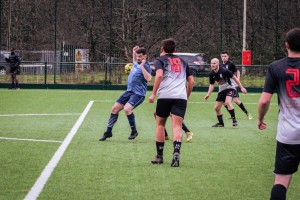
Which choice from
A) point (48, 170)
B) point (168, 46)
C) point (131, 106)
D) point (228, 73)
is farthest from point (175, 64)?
point (228, 73)

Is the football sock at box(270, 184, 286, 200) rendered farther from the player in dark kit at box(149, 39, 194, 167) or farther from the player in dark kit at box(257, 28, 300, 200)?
the player in dark kit at box(149, 39, 194, 167)

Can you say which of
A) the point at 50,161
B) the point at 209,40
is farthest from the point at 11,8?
the point at 50,161

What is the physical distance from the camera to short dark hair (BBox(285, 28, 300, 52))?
6.48 meters

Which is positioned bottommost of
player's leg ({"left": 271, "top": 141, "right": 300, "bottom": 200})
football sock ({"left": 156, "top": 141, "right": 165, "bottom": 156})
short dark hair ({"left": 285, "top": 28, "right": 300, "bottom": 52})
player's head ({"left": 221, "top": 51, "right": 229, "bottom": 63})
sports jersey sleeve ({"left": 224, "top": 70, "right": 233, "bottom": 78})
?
football sock ({"left": 156, "top": 141, "right": 165, "bottom": 156})

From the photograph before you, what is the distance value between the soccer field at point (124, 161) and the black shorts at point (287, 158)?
1665 mm

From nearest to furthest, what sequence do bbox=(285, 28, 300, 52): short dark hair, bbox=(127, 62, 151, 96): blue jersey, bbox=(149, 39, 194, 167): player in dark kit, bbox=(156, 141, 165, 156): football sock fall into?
bbox=(285, 28, 300, 52): short dark hair → bbox=(149, 39, 194, 167): player in dark kit → bbox=(156, 141, 165, 156): football sock → bbox=(127, 62, 151, 96): blue jersey

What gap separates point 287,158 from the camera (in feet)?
21.7

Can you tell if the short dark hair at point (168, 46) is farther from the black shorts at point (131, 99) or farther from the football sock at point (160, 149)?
the black shorts at point (131, 99)

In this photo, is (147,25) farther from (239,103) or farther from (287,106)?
(287,106)

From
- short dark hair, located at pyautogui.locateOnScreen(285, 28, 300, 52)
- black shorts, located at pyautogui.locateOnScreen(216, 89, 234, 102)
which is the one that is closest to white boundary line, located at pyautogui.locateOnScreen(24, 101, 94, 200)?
short dark hair, located at pyautogui.locateOnScreen(285, 28, 300, 52)

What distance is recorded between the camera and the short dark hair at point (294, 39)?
6477 millimetres

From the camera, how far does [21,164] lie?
10758mm

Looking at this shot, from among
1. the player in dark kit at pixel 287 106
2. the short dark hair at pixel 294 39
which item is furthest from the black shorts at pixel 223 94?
the short dark hair at pixel 294 39

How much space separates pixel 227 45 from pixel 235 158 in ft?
88.8
